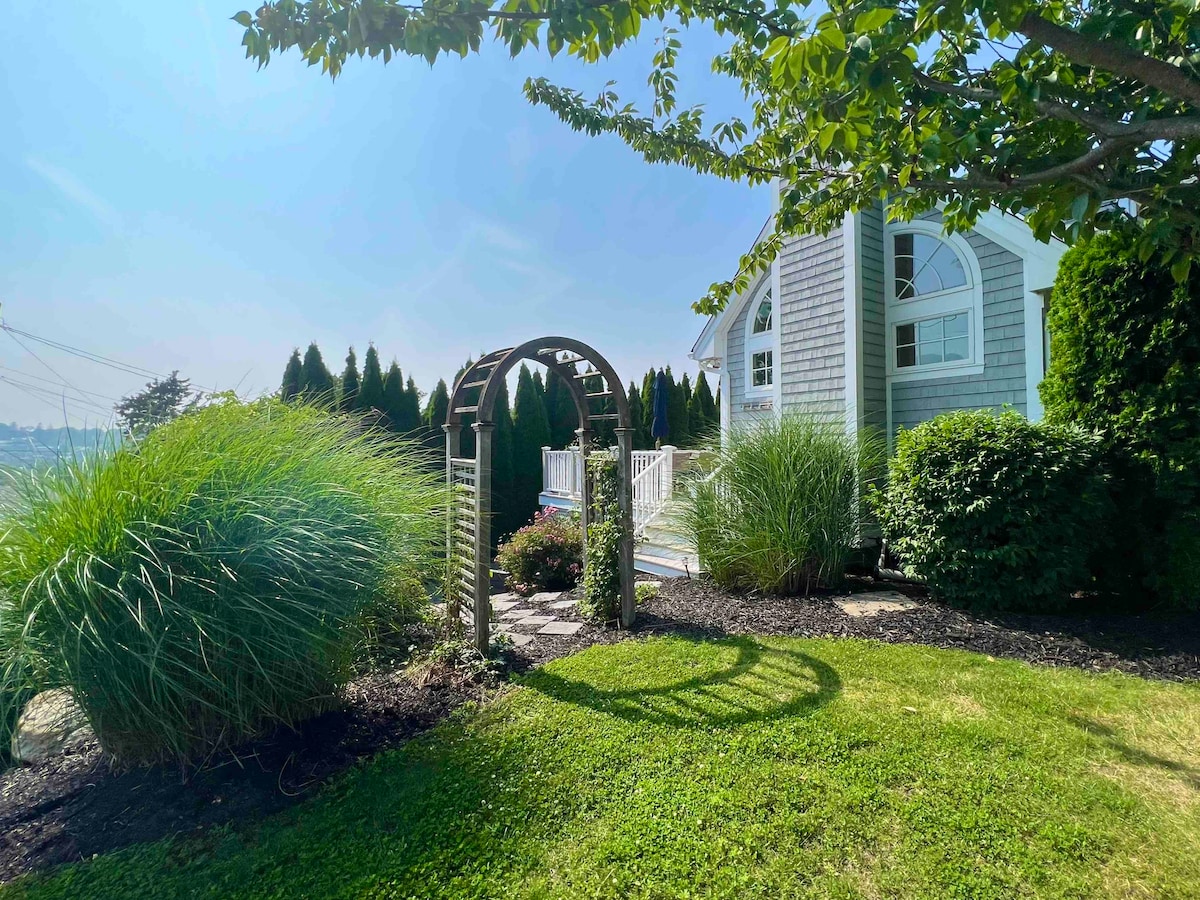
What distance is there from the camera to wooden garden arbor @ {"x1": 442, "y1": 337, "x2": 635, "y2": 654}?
11.8 feet

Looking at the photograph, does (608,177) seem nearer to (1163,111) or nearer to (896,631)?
(1163,111)

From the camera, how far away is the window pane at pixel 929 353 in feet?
21.4

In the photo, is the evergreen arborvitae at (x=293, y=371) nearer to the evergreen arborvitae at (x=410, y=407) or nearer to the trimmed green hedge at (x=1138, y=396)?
the evergreen arborvitae at (x=410, y=407)

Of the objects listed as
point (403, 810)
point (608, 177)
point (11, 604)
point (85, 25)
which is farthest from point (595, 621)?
point (85, 25)

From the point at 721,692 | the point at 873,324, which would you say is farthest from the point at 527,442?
the point at 721,692

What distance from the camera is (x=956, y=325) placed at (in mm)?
6418

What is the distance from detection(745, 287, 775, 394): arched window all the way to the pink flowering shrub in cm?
385

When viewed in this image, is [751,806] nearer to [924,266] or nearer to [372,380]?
[924,266]

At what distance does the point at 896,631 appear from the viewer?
13.3 feet

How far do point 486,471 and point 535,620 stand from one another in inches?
67.4

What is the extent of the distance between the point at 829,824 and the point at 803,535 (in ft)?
10.8

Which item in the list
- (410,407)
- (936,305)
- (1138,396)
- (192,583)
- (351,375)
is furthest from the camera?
(410,407)

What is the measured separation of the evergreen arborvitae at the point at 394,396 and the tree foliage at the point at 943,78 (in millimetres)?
10216

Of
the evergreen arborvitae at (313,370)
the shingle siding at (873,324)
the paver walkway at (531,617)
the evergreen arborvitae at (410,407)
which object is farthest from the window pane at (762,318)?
the evergreen arborvitae at (313,370)
